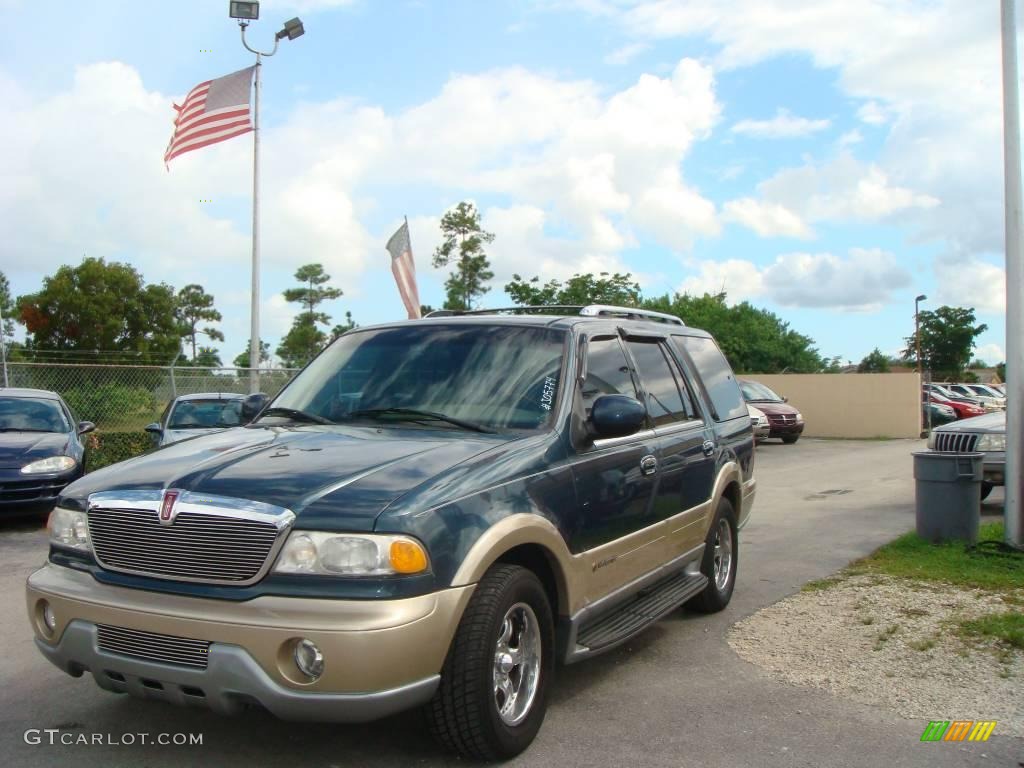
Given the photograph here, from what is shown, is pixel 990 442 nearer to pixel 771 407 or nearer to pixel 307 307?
pixel 771 407

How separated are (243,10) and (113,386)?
8.85 meters

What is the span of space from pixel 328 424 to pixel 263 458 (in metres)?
0.85

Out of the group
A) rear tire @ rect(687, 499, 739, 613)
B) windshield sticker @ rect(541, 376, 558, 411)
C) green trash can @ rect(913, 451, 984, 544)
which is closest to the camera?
windshield sticker @ rect(541, 376, 558, 411)

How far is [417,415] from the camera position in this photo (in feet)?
15.5

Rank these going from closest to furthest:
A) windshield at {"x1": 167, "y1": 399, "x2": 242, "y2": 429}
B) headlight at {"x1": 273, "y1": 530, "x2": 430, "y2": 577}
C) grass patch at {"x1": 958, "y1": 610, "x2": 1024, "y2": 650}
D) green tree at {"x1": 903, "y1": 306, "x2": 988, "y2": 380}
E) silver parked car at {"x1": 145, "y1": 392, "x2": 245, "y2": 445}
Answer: headlight at {"x1": 273, "y1": 530, "x2": 430, "y2": 577} < grass patch at {"x1": 958, "y1": 610, "x2": 1024, "y2": 650} < silver parked car at {"x1": 145, "y1": 392, "x2": 245, "y2": 445} < windshield at {"x1": 167, "y1": 399, "x2": 242, "y2": 429} < green tree at {"x1": 903, "y1": 306, "x2": 988, "y2": 380}

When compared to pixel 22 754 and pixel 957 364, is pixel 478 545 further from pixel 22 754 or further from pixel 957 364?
pixel 957 364

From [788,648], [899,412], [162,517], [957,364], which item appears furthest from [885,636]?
[957,364]

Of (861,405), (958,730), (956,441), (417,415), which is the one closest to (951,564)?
(958,730)

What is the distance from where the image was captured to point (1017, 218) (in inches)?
317

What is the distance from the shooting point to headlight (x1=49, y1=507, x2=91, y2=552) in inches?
155

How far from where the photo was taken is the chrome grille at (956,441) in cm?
1131

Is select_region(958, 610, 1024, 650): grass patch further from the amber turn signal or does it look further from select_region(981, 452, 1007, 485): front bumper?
select_region(981, 452, 1007, 485): front bumper

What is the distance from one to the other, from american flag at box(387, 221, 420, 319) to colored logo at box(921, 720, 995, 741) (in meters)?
15.8

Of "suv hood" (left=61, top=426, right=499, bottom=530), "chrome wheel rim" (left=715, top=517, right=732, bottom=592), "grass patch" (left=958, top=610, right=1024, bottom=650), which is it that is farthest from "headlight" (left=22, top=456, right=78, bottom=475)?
"grass patch" (left=958, top=610, right=1024, bottom=650)
